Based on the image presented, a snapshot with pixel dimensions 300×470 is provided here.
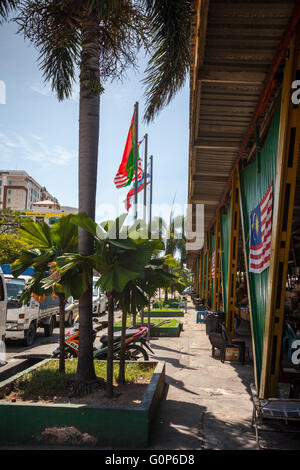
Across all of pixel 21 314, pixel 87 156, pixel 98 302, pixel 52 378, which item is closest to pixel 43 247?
pixel 87 156

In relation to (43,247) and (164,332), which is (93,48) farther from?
(164,332)

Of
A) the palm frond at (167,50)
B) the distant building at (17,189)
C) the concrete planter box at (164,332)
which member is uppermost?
Result: the distant building at (17,189)

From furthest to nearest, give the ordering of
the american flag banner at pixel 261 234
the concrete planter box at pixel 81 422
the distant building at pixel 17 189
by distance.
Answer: the distant building at pixel 17 189 → the american flag banner at pixel 261 234 → the concrete planter box at pixel 81 422

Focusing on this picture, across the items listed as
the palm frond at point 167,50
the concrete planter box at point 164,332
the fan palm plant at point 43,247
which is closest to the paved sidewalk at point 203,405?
the fan palm plant at point 43,247

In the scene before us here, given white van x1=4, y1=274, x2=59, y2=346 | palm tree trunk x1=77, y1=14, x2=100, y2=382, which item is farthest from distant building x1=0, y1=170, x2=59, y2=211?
palm tree trunk x1=77, y1=14, x2=100, y2=382

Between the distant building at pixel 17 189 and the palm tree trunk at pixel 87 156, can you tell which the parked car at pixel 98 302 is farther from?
the distant building at pixel 17 189

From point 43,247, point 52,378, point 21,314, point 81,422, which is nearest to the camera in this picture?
point 81,422

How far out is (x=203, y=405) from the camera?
22.7 ft

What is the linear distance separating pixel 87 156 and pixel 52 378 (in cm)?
381

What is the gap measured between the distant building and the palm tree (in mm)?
106319

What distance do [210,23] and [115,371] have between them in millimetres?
6101

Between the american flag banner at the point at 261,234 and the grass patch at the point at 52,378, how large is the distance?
9.64 ft

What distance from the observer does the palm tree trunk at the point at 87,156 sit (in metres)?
6.75

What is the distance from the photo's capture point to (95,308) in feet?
72.2
